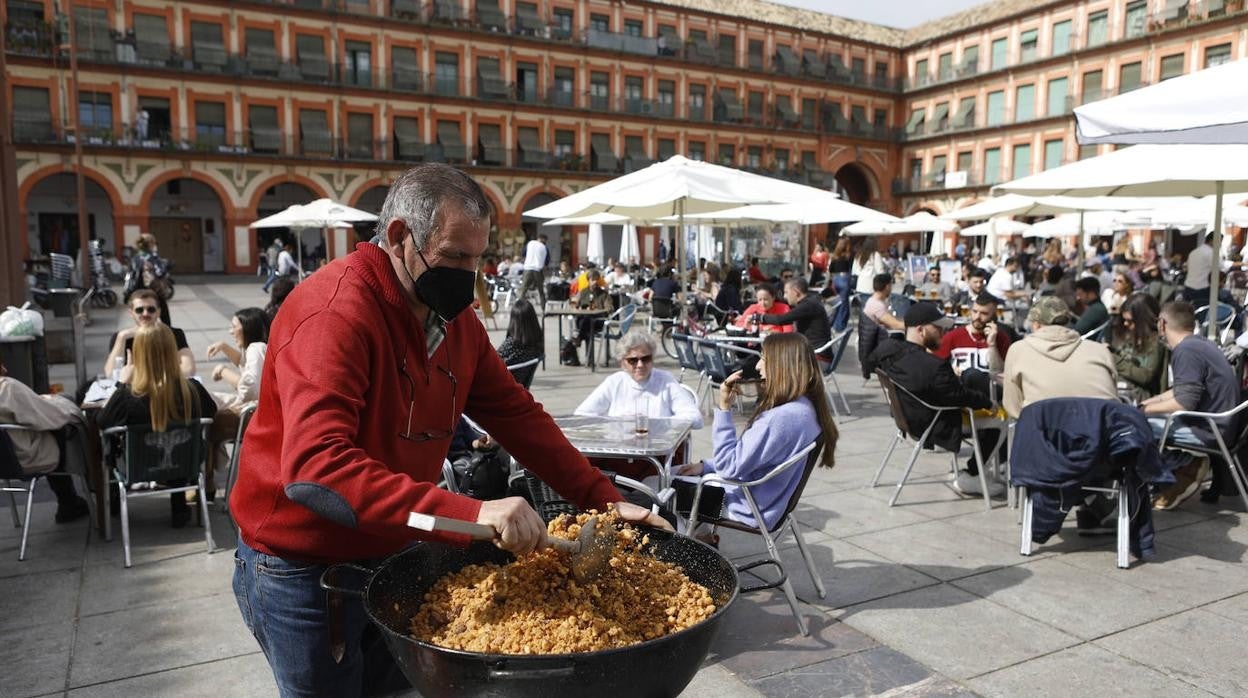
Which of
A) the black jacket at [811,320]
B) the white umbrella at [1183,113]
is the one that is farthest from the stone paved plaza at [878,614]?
the black jacket at [811,320]

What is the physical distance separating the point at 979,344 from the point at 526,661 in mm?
6192

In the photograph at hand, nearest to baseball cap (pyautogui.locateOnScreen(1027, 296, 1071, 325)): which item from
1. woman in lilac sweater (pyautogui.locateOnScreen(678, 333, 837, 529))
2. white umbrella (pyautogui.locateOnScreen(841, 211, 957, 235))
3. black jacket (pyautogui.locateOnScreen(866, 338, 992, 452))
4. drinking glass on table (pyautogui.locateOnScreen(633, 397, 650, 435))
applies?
black jacket (pyautogui.locateOnScreen(866, 338, 992, 452))

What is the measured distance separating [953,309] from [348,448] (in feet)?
35.3

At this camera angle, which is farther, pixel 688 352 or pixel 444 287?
pixel 688 352

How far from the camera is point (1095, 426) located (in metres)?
4.22

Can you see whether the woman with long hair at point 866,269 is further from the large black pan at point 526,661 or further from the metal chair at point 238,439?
the large black pan at point 526,661

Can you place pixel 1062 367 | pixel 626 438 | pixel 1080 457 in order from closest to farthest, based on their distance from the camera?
1. pixel 626 438
2. pixel 1080 457
3. pixel 1062 367

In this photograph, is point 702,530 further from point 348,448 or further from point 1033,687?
A: point 348,448

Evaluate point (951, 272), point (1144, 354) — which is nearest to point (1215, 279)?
point (1144, 354)

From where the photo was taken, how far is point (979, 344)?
6887 millimetres

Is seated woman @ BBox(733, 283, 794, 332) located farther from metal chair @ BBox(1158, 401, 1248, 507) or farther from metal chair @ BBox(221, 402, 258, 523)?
metal chair @ BBox(221, 402, 258, 523)

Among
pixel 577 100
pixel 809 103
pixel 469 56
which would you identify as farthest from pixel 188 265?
pixel 809 103

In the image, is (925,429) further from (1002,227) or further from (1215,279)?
(1002,227)

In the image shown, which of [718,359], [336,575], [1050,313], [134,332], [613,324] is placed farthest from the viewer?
[613,324]
